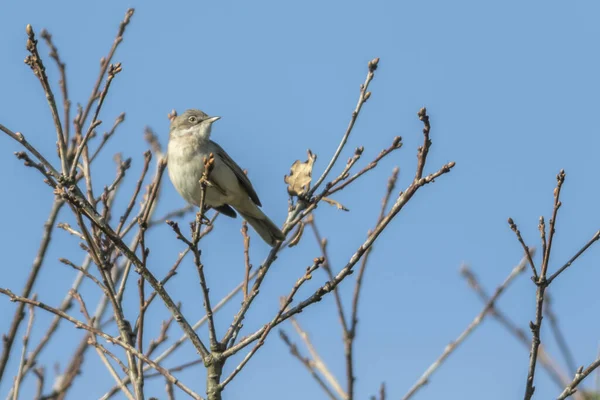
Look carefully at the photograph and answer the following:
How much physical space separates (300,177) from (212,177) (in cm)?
241

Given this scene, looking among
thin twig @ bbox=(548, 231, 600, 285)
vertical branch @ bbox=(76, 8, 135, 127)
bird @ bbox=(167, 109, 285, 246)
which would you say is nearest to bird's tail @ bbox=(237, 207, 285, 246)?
bird @ bbox=(167, 109, 285, 246)

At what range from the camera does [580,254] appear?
3.70 metres

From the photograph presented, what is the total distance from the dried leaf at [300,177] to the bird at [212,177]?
7.07ft

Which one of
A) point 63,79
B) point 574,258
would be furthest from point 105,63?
point 574,258

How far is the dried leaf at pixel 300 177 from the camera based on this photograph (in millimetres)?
4738

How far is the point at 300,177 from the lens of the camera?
4801 millimetres

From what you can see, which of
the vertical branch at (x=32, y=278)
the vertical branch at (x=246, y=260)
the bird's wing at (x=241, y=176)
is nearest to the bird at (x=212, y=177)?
the bird's wing at (x=241, y=176)

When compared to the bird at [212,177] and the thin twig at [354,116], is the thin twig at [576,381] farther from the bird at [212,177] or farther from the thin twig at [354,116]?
the bird at [212,177]

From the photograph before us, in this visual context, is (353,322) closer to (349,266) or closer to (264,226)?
(349,266)

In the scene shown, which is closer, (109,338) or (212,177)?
(109,338)

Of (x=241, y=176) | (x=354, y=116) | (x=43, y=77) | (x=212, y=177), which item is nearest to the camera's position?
(x=43, y=77)

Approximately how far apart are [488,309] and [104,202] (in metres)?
2.47

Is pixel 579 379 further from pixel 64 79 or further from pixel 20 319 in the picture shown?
pixel 64 79

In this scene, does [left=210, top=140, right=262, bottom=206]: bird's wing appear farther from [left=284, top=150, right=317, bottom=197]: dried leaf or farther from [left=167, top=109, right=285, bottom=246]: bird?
[left=284, top=150, right=317, bottom=197]: dried leaf
